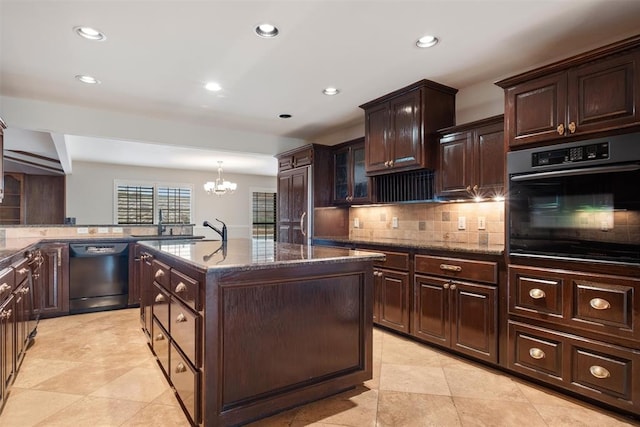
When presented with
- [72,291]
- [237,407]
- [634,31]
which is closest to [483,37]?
[634,31]

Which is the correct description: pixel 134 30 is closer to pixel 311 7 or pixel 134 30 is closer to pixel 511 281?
pixel 311 7

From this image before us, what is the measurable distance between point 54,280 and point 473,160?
4427 millimetres

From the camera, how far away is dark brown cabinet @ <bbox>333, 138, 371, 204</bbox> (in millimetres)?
4191

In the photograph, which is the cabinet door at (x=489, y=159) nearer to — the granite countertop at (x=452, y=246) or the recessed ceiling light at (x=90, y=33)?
the granite countertop at (x=452, y=246)

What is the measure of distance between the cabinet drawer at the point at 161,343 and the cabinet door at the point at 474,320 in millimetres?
2060

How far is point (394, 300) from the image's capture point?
3.32 m

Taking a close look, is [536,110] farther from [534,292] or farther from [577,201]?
[534,292]

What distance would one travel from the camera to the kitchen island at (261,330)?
173 centimetres

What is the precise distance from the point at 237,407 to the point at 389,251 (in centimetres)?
197

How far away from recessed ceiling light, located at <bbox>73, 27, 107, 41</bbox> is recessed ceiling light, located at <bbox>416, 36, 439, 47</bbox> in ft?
7.09

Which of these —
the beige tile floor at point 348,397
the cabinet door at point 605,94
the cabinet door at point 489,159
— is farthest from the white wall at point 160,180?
the cabinet door at point 605,94

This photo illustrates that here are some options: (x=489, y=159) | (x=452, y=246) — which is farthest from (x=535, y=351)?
(x=489, y=159)

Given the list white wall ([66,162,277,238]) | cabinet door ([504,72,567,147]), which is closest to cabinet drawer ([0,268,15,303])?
cabinet door ([504,72,567,147])

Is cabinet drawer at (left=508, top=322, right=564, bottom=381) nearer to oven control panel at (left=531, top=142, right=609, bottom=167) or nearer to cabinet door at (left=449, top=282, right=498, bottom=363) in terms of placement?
cabinet door at (left=449, top=282, right=498, bottom=363)
